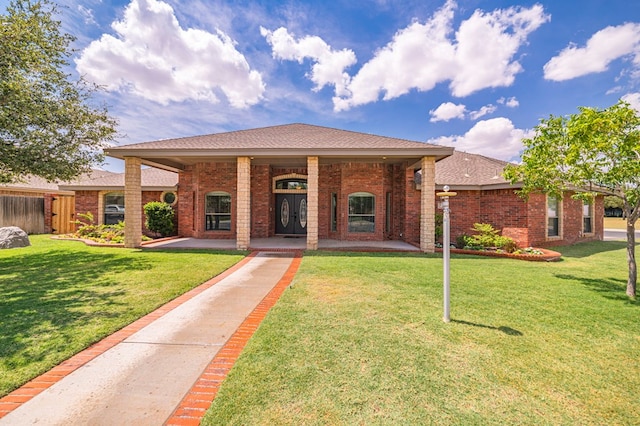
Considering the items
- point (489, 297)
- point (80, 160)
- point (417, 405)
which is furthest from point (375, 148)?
point (80, 160)

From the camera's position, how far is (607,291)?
18.6 ft

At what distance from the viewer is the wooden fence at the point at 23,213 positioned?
45.9 ft

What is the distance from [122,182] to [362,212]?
12.8m

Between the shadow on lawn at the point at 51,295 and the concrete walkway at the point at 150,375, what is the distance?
2.48 ft

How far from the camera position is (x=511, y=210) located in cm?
1113

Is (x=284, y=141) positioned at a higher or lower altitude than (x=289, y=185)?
higher

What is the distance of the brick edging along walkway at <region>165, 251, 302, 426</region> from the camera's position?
216 centimetres

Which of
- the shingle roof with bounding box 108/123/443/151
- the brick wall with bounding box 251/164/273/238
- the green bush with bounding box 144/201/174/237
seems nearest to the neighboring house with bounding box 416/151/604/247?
the shingle roof with bounding box 108/123/443/151

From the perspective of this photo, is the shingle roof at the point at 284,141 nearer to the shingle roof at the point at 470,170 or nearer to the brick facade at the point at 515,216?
the shingle roof at the point at 470,170

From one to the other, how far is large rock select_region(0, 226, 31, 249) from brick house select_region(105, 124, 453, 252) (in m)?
4.22

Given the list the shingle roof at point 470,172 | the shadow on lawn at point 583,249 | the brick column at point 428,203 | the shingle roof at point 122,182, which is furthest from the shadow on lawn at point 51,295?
the shadow on lawn at point 583,249

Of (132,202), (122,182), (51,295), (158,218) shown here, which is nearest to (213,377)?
(51,295)

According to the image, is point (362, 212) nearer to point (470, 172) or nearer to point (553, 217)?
point (470, 172)

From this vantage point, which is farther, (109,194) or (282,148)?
(109,194)
